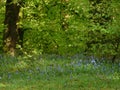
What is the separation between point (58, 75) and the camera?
489 inches

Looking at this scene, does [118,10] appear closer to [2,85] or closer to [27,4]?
[2,85]

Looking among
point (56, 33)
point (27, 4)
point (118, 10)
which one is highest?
point (118, 10)

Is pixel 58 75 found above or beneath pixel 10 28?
above

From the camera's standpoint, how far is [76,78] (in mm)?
11641

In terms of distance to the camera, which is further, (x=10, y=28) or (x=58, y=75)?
(x=10, y=28)

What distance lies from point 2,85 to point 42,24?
17.6 metres

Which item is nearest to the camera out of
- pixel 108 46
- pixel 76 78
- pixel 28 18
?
pixel 76 78

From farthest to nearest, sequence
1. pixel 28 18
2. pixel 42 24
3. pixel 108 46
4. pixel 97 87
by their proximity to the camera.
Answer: pixel 28 18 → pixel 42 24 → pixel 108 46 → pixel 97 87

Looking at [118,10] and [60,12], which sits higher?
[118,10]

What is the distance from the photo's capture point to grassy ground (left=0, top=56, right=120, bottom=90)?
10.5 m

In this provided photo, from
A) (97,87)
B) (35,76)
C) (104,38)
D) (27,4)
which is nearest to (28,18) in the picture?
(27,4)

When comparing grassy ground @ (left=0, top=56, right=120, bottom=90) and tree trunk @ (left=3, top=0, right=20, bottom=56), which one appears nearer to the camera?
grassy ground @ (left=0, top=56, right=120, bottom=90)

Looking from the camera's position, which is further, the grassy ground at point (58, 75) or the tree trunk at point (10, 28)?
the tree trunk at point (10, 28)

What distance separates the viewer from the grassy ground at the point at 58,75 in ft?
34.5
